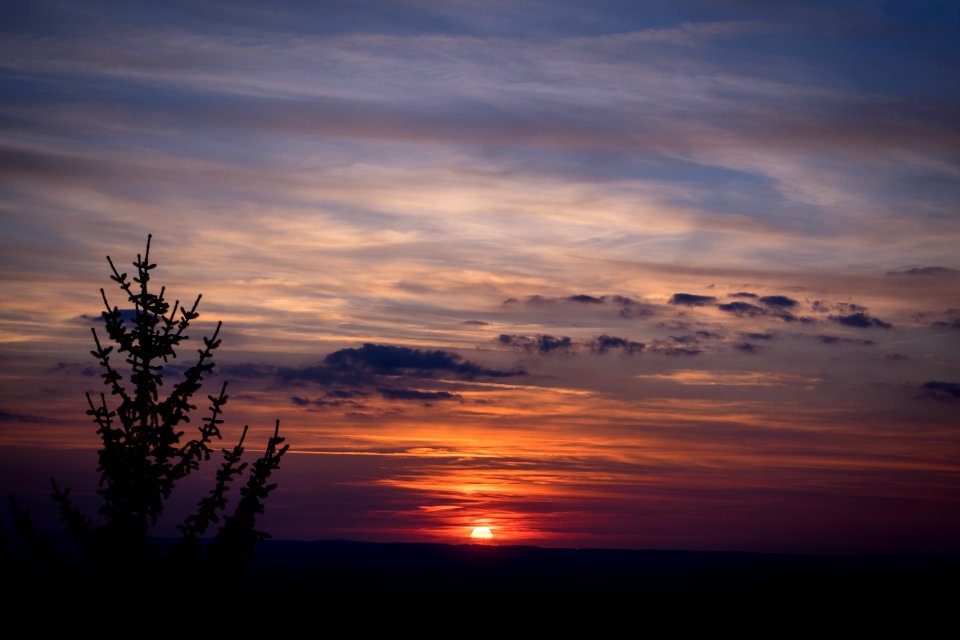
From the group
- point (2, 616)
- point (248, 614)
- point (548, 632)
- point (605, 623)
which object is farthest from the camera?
point (605, 623)

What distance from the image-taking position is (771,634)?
72.3 feet

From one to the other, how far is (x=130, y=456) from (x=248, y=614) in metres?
2.72

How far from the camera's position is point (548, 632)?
21625 millimetres

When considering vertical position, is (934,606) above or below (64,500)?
below

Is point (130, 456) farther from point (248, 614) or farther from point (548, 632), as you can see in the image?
point (548, 632)

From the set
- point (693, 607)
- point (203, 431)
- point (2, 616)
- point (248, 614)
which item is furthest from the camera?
point (693, 607)

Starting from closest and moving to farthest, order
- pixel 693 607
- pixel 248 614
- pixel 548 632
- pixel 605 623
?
pixel 248 614
pixel 548 632
pixel 605 623
pixel 693 607

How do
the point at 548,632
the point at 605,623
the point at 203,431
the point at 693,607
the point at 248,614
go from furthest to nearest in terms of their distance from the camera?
the point at 693,607 < the point at 605,623 < the point at 548,632 < the point at 203,431 < the point at 248,614

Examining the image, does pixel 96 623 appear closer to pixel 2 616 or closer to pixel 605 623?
pixel 2 616

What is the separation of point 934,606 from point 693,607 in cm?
616

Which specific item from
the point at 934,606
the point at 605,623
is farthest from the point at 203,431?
the point at 934,606

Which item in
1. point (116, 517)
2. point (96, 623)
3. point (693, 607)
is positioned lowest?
point (693, 607)

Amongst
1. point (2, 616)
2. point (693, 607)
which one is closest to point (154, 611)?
point (2, 616)

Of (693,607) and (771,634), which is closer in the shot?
(771,634)
